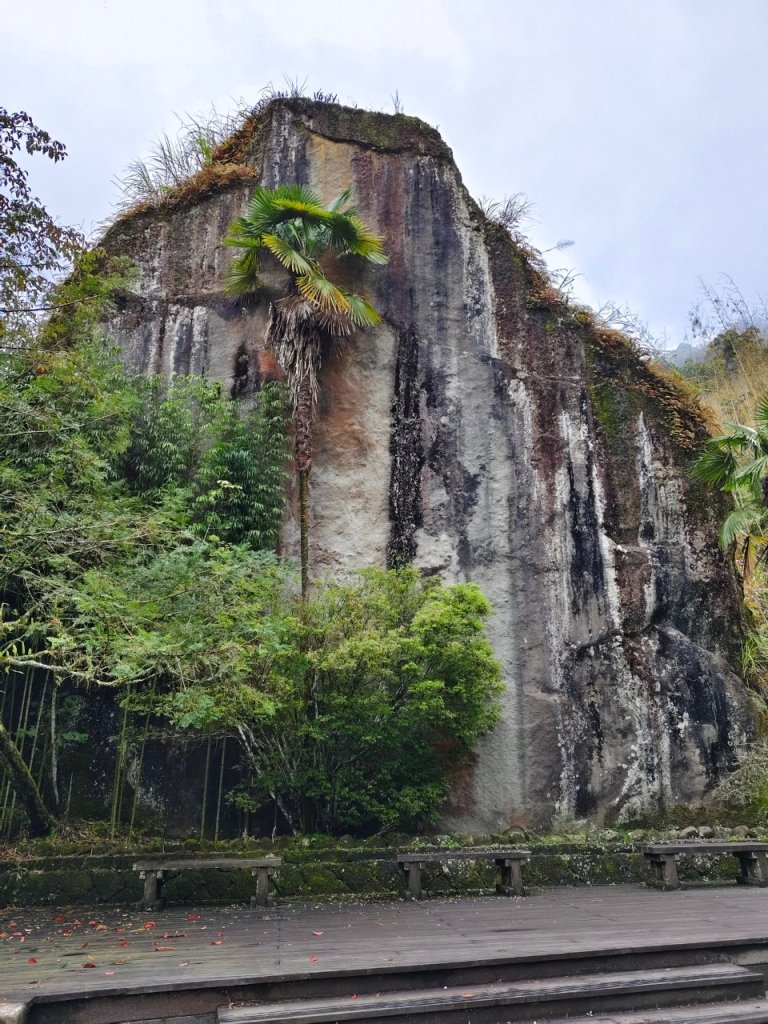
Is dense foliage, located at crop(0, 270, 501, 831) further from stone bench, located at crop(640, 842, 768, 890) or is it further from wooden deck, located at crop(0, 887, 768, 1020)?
stone bench, located at crop(640, 842, 768, 890)

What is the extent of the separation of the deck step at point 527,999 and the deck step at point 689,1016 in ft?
0.19

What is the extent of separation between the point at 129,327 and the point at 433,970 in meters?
11.1

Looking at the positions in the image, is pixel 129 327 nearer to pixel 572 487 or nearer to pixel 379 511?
pixel 379 511

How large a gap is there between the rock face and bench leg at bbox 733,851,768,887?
1.96m

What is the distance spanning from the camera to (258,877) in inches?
303

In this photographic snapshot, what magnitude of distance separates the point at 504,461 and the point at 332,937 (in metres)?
7.95

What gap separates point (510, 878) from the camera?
832 cm

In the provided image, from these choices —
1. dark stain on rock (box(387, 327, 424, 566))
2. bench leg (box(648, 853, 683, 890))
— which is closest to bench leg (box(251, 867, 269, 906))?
bench leg (box(648, 853, 683, 890))

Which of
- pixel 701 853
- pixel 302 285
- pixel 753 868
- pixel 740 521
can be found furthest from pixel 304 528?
pixel 753 868

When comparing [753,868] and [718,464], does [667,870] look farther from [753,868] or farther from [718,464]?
[718,464]

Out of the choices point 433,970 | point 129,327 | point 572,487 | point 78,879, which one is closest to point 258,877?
point 78,879

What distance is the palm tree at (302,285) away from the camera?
11555 millimetres

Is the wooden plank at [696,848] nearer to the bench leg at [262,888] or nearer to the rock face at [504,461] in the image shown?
the rock face at [504,461]

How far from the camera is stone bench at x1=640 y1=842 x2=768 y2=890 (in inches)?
326
